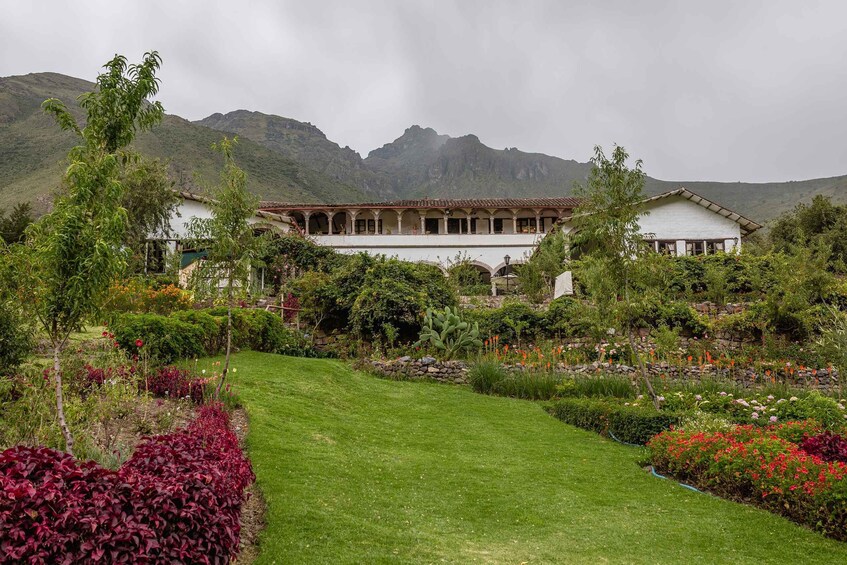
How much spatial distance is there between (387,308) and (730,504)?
1282 centimetres

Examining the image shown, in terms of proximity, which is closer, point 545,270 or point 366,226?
point 545,270

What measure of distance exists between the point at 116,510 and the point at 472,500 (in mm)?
4227

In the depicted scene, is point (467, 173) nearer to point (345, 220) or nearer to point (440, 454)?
point (345, 220)

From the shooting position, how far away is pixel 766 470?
22.5ft

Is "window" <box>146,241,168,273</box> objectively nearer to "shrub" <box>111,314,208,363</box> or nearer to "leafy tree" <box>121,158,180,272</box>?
"leafy tree" <box>121,158,180,272</box>

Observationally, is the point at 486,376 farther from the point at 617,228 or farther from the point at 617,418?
the point at 617,228

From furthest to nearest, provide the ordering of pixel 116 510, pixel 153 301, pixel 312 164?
pixel 312 164, pixel 153 301, pixel 116 510

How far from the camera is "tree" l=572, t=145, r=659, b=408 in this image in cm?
1152

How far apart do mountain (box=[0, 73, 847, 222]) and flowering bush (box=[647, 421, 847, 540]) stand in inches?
329

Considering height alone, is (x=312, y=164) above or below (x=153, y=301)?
above

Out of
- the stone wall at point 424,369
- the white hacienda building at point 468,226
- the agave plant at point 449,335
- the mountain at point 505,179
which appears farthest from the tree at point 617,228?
the mountain at point 505,179

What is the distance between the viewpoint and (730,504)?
7027mm

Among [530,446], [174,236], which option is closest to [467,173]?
[174,236]

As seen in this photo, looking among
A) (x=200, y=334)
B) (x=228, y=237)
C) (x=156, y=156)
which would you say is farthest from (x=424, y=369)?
(x=156, y=156)
